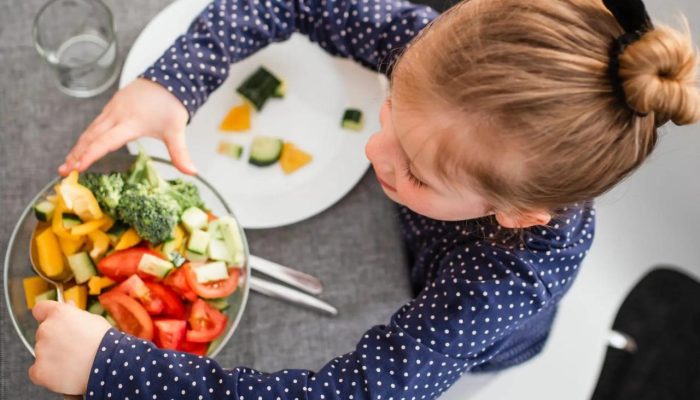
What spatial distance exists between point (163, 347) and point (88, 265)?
0.45 ft

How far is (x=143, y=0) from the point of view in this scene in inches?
43.6

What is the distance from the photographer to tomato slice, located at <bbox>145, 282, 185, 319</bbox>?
89 cm

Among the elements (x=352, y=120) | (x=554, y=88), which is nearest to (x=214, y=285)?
(x=352, y=120)

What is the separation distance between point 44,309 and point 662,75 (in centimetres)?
71

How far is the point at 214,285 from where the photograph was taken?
35.8 inches

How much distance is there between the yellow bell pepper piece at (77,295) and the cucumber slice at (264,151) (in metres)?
0.29

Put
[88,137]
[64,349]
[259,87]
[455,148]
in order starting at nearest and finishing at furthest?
[455,148] → [64,349] → [88,137] → [259,87]

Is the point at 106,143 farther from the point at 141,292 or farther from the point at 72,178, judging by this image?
the point at 141,292

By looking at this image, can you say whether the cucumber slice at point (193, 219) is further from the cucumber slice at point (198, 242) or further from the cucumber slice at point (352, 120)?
the cucumber slice at point (352, 120)

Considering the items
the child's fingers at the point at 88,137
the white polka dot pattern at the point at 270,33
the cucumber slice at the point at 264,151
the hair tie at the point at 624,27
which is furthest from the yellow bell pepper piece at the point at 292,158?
the hair tie at the point at 624,27

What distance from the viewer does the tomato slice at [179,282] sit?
890mm

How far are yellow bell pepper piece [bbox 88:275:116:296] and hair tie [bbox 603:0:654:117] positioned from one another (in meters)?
0.61

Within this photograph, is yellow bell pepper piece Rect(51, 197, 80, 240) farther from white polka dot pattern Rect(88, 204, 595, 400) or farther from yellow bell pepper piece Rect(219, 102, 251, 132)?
yellow bell pepper piece Rect(219, 102, 251, 132)

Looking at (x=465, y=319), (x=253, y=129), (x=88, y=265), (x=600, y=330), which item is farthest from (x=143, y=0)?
(x=600, y=330)
